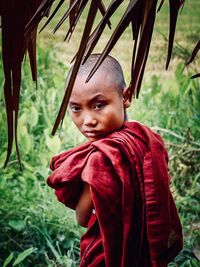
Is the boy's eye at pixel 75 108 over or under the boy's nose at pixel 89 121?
over

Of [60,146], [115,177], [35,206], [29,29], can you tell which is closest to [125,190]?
[115,177]

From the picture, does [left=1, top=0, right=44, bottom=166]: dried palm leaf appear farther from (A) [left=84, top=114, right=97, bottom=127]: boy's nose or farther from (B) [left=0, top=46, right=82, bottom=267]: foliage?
(B) [left=0, top=46, right=82, bottom=267]: foliage

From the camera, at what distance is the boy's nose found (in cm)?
102

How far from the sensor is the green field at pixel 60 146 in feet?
6.27

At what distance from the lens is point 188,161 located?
7.23 feet

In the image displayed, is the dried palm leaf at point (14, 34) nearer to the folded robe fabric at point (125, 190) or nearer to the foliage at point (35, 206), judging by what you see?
the folded robe fabric at point (125, 190)

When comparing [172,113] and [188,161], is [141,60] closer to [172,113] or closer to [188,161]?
[188,161]

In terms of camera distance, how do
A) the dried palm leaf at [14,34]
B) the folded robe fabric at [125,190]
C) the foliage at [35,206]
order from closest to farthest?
the dried palm leaf at [14,34] → the folded robe fabric at [125,190] → the foliage at [35,206]

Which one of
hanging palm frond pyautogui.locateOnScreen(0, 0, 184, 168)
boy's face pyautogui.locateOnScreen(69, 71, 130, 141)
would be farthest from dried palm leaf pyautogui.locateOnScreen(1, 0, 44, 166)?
boy's face pyautogui.locateOnScreen(69, 71, 130, 141)

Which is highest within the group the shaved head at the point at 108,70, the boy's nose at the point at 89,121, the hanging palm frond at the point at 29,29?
the hanging palm frond at the point at 29,29

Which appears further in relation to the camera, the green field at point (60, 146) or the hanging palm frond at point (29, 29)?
the green field at point (60, 146)

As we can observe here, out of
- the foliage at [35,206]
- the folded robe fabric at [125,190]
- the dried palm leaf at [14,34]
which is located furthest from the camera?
the foliage at [35,206]

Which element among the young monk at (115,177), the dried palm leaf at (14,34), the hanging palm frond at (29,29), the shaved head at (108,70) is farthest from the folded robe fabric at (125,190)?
the dried palm leaf at (14,34)

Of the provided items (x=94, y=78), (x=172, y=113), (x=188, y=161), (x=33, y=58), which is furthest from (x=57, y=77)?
(x=33, y=58)
